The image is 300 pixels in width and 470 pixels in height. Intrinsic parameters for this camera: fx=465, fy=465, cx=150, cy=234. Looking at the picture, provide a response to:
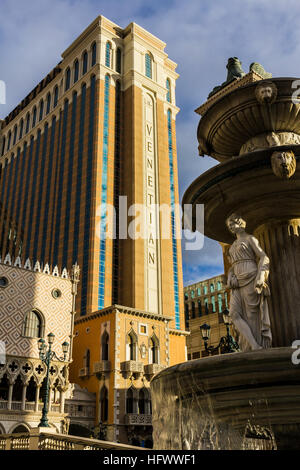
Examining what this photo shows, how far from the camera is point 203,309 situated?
267 feet

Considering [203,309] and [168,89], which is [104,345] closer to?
[203,309]

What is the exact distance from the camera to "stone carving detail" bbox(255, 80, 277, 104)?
26.1 ft

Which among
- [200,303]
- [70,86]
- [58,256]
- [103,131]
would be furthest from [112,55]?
[200,303]

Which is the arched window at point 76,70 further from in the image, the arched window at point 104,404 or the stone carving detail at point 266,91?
the stone carving detail at point 266,91

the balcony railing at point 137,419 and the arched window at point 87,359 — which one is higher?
the arched window at point 87,359

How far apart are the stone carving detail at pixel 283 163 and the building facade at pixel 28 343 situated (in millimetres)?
29079

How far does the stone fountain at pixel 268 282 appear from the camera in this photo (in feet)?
19.6

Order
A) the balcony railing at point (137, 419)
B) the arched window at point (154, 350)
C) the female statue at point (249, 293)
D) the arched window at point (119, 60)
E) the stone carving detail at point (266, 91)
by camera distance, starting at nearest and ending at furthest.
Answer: the female statue at point (249, 293) < the stone carving detail at point (266, 91) < the balcony railing at point (137, 419) < the arched window at point (154, 350) < the arched window at point (119, 60)

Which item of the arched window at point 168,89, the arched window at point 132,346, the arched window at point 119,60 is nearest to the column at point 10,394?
the arched window at point 132,346

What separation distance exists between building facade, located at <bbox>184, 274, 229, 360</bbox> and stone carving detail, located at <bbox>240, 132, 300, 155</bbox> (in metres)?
61.8

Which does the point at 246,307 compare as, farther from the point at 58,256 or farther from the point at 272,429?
the point at 58,256

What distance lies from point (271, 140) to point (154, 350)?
35455 millimetres

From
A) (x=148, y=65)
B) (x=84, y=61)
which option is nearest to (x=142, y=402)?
(x=148, y=65)

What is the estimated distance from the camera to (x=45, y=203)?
78.2 metres
